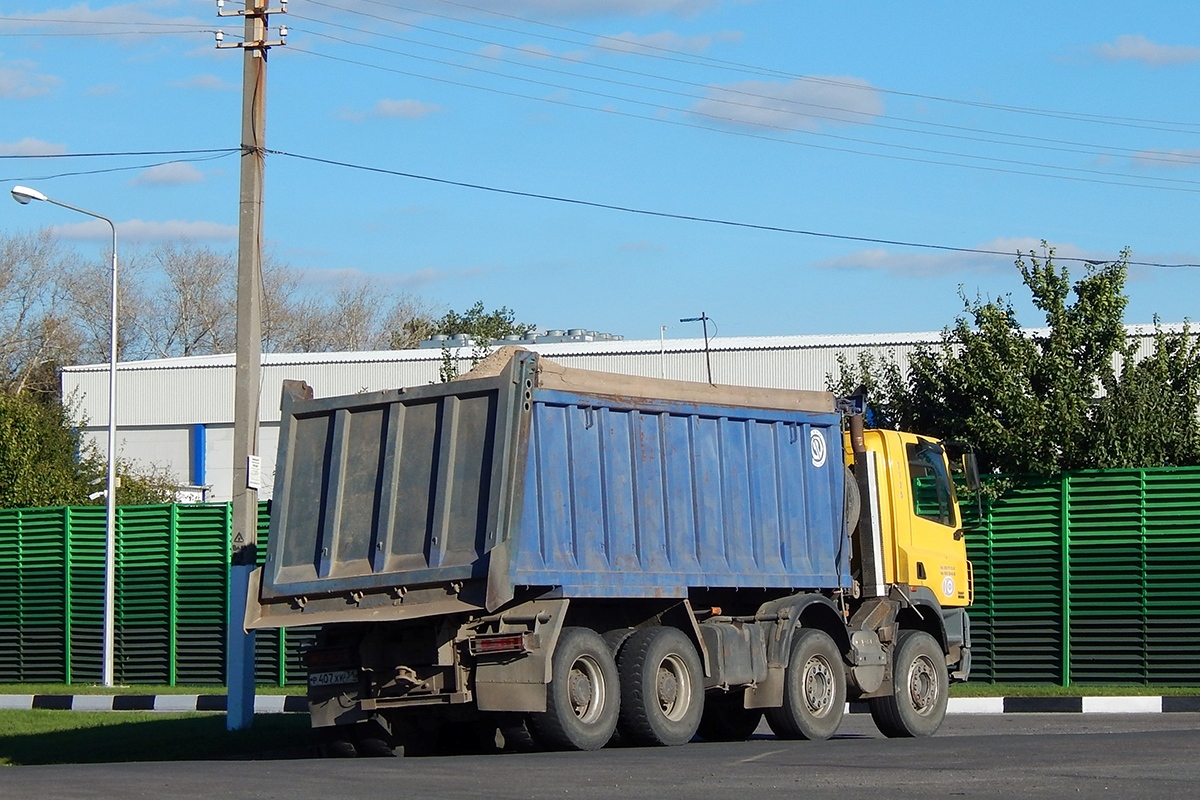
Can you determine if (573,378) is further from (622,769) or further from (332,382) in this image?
(332,382)

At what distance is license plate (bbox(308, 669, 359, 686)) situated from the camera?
1209 cm

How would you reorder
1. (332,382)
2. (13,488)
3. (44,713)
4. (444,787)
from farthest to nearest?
(332,382) → (13,488) → (44,713) → (444,787)

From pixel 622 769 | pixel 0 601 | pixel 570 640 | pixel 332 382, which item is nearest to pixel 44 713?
pixel 0 601

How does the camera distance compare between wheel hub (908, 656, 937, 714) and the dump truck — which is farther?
wheel hub (908, 656, 937, 714)

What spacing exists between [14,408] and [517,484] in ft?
74.2

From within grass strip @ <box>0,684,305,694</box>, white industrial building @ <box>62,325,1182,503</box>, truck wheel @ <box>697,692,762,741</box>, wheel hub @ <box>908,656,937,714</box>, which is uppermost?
white industrial building @ <box>62,325,1182,503</box>

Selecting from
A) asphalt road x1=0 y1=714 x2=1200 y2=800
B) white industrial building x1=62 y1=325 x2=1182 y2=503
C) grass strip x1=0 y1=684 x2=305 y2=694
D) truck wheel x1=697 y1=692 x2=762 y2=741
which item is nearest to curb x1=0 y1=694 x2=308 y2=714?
grass strip x1=0 y1=684 x2=305 y2=694

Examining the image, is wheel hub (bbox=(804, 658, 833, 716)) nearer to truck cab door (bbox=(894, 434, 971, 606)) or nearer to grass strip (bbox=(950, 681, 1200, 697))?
truck cab door (bbox=(894, 434, 971, 606))

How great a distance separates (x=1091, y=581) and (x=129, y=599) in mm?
13230

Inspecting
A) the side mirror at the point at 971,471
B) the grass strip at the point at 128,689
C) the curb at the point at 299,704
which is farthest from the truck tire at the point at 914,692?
the grass strip at the point at 128,689

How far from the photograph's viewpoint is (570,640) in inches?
467

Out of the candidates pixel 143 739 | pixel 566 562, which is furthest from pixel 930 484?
pixel 143 739

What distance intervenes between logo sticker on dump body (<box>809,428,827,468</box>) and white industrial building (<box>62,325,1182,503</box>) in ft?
127

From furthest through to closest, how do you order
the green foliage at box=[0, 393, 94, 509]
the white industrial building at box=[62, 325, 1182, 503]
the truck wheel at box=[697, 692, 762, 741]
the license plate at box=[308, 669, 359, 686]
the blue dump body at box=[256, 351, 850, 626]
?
1. the white industrial building at box=[62, 325, 1182, 503]
2. the green foliage at box=[0, 393, 94, 509]
3. the truck wheel at box=[697, 692, 762, 741]
4. the license plate at box=[308, 669, 359, 686]
5. the blue dump body at box=[256, 351, 850, 626]
